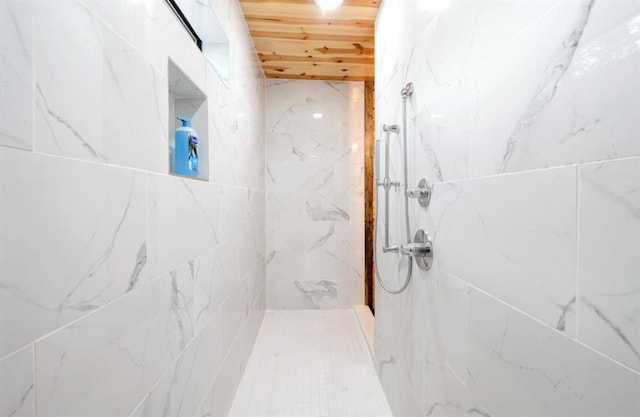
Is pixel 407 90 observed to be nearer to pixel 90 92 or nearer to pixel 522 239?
pixel 522 239

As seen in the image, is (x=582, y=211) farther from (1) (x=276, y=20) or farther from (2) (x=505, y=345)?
(1) (x=276, y=20)

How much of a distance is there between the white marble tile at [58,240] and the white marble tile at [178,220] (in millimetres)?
114

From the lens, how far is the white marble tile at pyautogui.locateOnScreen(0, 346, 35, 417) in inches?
17.6

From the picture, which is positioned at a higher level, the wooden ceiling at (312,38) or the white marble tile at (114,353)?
the wooden ceiling at (312,38)

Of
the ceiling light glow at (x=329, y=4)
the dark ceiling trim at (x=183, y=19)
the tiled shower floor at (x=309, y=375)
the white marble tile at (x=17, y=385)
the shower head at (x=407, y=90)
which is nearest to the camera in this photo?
the white marble tile at (x=17, y=385)

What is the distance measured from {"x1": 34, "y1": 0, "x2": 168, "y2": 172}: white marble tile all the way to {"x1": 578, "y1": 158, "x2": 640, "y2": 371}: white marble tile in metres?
0.93

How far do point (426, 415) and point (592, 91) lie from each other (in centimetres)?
121

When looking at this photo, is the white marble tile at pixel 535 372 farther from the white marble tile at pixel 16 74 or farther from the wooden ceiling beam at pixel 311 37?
the wooden ceiling beam at pixel 311 37

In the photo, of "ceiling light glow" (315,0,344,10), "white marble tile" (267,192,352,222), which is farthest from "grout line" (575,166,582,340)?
"white marble tile" (267,192,352,222)

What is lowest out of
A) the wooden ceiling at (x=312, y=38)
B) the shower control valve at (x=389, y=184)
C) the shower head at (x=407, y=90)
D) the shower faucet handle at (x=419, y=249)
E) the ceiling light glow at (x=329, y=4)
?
the shower faucet handle at (x=419, y=249)

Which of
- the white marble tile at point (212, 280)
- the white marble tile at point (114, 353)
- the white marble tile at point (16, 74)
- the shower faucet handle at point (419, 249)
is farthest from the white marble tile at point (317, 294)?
the white marble tile at point (16, 74)

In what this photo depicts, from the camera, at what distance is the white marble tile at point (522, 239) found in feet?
1.89

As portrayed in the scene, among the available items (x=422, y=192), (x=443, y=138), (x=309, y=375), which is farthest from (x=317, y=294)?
(x=443, y=138)

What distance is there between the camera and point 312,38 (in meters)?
2.34
